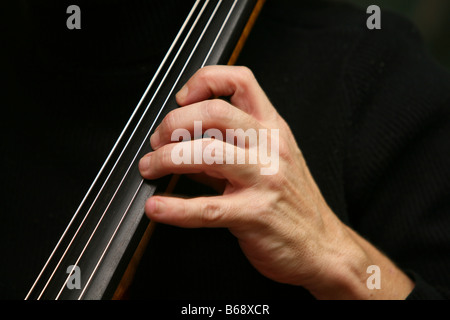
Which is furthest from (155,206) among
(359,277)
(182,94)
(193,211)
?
(359,277)

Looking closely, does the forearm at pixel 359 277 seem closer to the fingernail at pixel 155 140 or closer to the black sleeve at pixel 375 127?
the black sleeve at pixel 375 127

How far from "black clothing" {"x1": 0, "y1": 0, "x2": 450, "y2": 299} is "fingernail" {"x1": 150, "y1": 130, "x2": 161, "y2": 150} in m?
0.17

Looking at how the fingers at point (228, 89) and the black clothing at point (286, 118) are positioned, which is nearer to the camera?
the fingers at point (228, 89)

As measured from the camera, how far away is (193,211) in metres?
0.43

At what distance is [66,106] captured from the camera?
2.30ft

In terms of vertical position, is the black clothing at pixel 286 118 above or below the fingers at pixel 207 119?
below

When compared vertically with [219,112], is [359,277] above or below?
below

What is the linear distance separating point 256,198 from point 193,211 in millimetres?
72

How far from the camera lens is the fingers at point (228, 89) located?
50 cm

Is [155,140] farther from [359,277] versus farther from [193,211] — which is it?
[359,277]

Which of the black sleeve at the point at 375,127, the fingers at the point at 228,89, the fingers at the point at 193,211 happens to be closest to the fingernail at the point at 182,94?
the fingers at the point at 228,89

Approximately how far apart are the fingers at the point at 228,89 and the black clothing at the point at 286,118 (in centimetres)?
18
